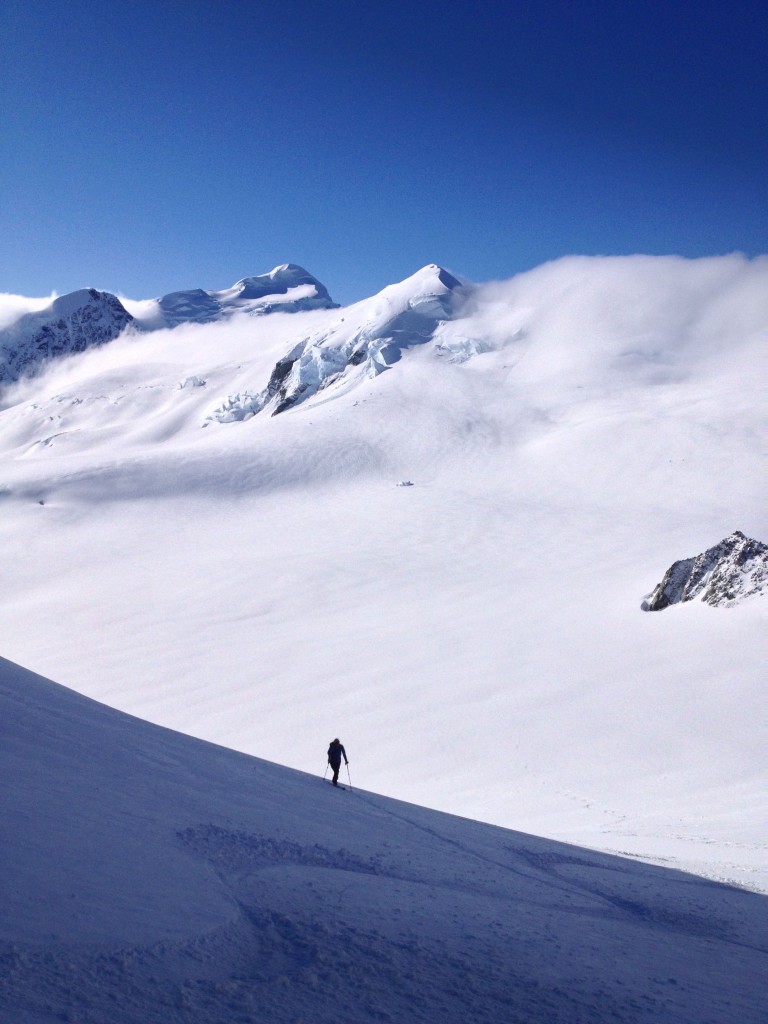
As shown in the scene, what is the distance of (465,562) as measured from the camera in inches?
1508

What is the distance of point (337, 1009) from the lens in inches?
207

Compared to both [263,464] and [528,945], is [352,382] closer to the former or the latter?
[263,464]

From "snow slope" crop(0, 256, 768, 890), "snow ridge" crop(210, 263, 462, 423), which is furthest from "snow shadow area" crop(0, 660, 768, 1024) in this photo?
"snow ridge" crop(210, 263, 462, 423)

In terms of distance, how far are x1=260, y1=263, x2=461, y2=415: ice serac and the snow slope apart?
0.43 m

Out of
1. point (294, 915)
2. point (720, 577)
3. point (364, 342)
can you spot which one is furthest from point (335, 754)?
point (364, 342)

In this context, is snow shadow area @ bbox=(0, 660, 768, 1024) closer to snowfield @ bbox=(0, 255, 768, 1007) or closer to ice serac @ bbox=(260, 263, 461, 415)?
snowfield @ bbox=(0, 255, 768, 1007)

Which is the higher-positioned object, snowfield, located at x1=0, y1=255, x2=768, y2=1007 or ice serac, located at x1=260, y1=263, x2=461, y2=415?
ice serac, located at x1=260, y1=263, x2=461, y2=415

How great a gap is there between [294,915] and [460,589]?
90.8ft

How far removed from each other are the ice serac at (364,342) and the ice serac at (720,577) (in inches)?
2178

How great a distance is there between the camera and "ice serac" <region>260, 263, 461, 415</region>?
83.2 meters

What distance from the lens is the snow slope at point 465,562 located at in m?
18.3

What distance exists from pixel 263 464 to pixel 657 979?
5557 centimetres

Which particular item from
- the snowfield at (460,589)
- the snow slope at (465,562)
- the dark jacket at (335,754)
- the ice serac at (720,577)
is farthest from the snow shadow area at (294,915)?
the ice serac at (720,577)

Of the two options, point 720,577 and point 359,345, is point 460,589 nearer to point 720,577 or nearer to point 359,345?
point 720,577
